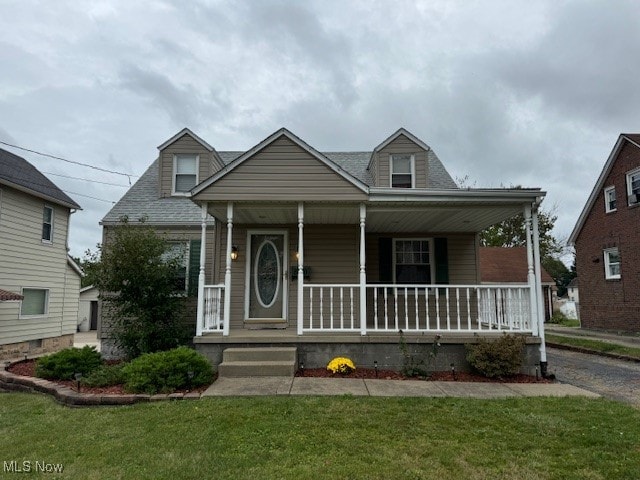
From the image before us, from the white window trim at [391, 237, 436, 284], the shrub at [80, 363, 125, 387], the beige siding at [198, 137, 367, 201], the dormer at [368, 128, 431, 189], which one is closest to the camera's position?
the shrub at [80, 363, 125, 387]

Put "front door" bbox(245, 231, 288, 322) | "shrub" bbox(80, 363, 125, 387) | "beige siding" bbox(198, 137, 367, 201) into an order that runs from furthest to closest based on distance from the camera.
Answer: "front door" bbox(245, 231, 288, 322), "beige siding" bbox(198, 137, 367, 201), "shrub" bbox(80, 363, 125, 387)

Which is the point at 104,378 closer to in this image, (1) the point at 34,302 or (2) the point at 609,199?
(1) the point at 34,302

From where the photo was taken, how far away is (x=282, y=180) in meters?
7.23

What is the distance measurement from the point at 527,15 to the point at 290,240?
371 inches

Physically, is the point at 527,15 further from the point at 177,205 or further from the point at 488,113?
the point at 177,205

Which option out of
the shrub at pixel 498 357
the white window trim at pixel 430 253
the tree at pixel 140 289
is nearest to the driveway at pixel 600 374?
the shrub at pixel 498 357

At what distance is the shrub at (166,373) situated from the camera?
5.34 m

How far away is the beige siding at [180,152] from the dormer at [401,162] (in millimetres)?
4377

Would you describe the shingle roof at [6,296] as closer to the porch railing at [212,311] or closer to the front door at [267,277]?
the porch railing at [212,311]

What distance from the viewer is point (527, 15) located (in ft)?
35.7

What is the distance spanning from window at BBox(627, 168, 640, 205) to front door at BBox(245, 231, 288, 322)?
14.1 m

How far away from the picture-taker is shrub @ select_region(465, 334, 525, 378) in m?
6.23

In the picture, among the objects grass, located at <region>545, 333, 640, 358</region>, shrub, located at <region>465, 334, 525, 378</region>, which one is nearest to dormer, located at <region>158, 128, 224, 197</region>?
shrub, located at <region>465, 334, 525, 378</region>
